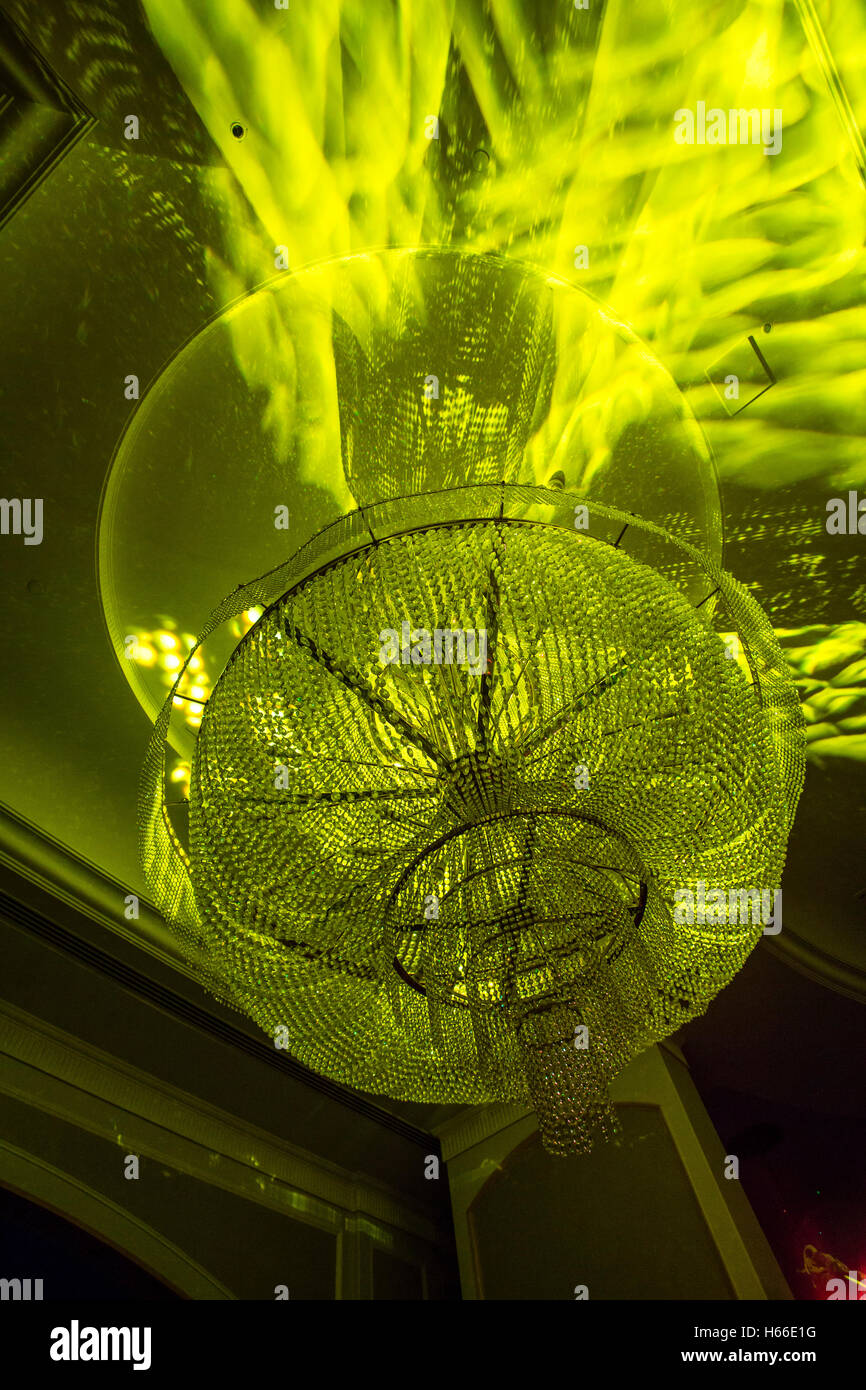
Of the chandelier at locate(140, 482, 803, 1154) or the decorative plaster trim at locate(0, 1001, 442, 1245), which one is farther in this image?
the decorative plaster trim at locate(0, 1001, 442, 1245)

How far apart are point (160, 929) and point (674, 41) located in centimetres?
242

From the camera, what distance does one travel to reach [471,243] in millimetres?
1643

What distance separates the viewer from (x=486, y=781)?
4.02ft

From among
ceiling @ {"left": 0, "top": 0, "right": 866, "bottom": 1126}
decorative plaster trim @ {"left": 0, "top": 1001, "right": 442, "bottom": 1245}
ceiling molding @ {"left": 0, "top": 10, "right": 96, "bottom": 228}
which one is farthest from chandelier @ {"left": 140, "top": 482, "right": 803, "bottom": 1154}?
decorative plaster trim @ {"left": 0, "top": 1001, "right": 442, "bottom": 1245}

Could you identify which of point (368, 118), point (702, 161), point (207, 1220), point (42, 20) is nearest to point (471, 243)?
point (368, 118)

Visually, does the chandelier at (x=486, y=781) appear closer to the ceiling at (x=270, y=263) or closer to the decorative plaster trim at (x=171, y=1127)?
the ceiling at (x=270, y=263)

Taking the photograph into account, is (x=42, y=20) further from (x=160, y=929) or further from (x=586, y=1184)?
(x=586, y=1184)

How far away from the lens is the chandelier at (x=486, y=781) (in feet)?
3.92

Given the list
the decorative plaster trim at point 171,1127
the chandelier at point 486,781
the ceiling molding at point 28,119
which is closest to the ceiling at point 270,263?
the ceiling molding at point 28,119

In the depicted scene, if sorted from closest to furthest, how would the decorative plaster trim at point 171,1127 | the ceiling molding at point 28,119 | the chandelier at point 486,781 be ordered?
the chandelier at point 486,781, the ceiling molding at point 28,119, the decorative plaster trim at point 171,1127

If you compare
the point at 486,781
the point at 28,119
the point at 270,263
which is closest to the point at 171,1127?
the point at 486,781

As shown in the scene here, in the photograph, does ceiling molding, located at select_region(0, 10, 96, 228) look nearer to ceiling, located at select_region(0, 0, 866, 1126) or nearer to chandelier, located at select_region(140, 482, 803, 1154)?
ceiling, located at select_region(0, 0, 866, 1126)

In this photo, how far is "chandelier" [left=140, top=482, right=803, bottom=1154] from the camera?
1193mm
